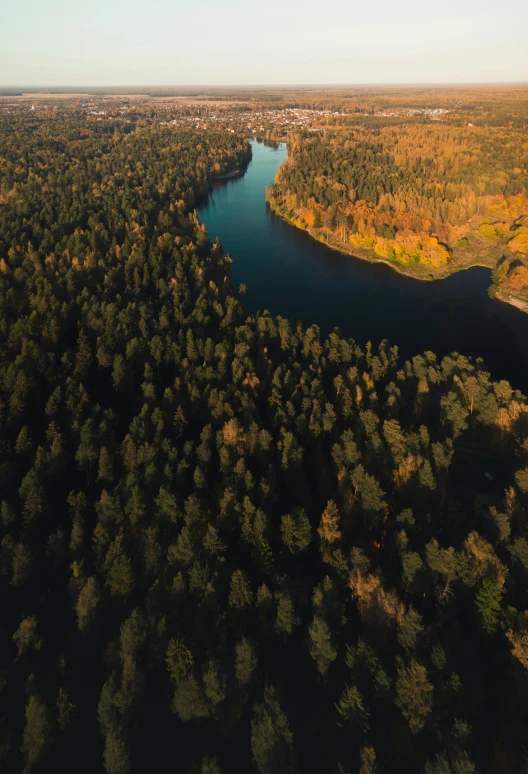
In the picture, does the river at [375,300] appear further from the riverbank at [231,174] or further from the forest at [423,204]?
the riverbank at [231,174]

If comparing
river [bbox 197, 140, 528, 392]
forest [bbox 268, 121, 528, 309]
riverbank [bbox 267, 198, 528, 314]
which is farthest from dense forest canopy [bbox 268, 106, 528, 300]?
river [bbox 197, 140, 528, 392]

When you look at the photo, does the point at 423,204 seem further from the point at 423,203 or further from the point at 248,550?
the point at 248,550

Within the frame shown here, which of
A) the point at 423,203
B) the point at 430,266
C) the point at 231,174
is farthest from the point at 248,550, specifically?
the point at 231,174

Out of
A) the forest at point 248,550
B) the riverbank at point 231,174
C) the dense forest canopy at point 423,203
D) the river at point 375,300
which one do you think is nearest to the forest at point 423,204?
the dense forest canopy at point 423,203

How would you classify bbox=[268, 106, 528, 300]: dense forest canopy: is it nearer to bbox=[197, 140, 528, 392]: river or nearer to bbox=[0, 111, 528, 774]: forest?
bbox=[197, 140, 528, 392]: river

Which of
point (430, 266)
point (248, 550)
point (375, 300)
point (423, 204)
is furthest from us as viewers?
Answer: point (423, 204)

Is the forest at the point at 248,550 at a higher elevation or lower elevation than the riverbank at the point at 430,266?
lower
